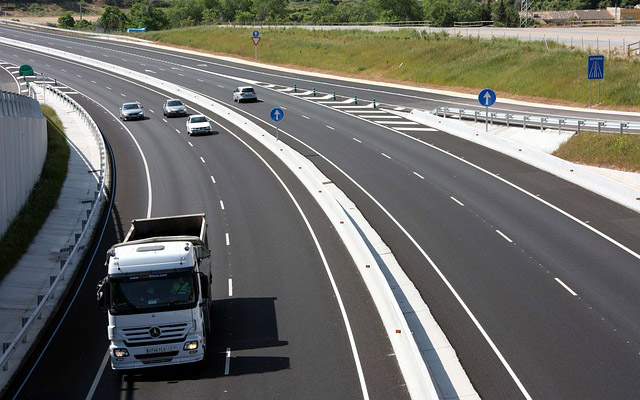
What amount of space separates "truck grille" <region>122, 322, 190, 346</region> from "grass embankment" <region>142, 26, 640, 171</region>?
26.2 metres

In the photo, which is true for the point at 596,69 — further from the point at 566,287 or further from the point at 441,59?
the point at 441,59

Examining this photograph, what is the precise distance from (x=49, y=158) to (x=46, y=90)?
3399 centimetres

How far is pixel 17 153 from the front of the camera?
3294 cm

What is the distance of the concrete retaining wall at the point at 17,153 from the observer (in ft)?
97.6

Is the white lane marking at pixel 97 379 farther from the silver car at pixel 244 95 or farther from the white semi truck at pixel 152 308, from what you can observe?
the silver car at pixel 244 95

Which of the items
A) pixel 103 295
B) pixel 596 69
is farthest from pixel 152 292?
pixel 596 69

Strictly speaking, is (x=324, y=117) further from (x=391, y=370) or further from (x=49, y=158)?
(x=391, y=370)

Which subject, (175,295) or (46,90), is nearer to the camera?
(175,295)

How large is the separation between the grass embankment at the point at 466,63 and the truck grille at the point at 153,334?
2616cm

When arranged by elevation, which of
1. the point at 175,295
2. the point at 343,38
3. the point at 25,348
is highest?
the point at 343,38

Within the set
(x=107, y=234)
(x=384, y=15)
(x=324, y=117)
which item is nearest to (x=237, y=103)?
(x=324, y=117)

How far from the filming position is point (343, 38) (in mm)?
100812

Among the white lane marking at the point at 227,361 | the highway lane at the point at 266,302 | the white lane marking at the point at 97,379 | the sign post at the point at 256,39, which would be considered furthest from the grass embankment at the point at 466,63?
the white lane marking at the point at 97,379

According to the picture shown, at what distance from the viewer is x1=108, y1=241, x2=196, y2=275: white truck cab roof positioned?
16.2 metres
